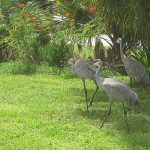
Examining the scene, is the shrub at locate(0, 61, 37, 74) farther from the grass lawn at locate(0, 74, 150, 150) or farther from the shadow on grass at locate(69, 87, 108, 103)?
the shadow on grass at locate(69, 87, 108, 103)

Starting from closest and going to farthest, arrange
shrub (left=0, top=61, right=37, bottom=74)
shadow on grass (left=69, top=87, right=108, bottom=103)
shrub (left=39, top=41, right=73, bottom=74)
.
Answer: shadow on grass (left=69, top=87, right=108, bottom=103) → shrub (left=0, top=61, right=37, bottom=74) → shrub (left=39, top=41, right=73, bottom=74)

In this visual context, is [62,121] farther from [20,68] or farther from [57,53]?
[57,53]

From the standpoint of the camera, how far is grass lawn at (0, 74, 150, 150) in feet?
24.0

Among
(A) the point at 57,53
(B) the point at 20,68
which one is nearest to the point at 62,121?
(B) the point at 20,68

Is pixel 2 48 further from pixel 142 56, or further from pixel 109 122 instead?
pixel 109 122

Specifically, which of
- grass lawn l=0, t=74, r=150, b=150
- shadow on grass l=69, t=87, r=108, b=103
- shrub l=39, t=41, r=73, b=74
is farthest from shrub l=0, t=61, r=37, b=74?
shadow on grass l=69, t=87, r=108, b=103

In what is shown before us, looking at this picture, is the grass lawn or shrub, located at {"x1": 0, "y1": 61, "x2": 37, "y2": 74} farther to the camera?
shrub, located at {"x1": 0, "y1": 61, "x2": 37, "y2": 74}

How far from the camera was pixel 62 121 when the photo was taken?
859 cm

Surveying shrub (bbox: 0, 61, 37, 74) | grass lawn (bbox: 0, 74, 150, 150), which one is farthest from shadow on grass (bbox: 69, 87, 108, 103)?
shrub (bbox: 0, 61, 37, 74)

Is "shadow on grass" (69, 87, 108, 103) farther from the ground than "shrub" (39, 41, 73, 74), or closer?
closer

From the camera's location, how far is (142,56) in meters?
13.0

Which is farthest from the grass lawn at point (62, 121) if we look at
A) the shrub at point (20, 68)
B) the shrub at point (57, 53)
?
the shrub at point (57, 53)

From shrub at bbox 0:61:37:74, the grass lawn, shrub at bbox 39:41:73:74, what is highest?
shrub at bbox 39:41:73:74

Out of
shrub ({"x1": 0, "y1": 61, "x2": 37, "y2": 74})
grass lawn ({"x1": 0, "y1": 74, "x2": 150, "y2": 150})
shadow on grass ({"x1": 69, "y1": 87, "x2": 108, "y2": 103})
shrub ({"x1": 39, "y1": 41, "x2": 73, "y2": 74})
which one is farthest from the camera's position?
shrub ({"x1": 39, "y1": 41, "x2": 73, "y2": 74})
